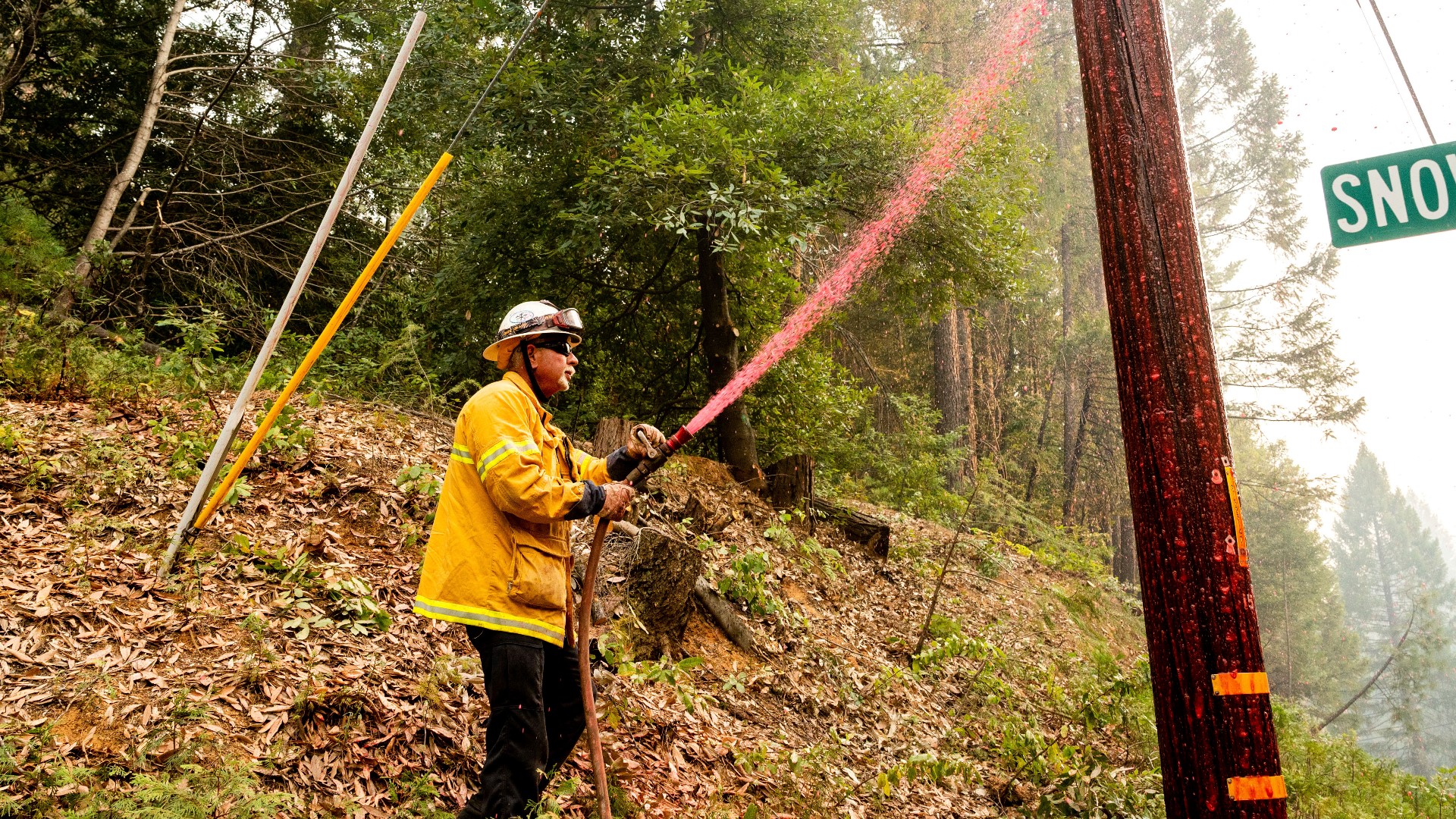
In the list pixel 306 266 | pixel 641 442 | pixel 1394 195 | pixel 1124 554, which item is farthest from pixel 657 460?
pixel 1124 554

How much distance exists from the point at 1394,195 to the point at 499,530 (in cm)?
418

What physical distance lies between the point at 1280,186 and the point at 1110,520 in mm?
12808

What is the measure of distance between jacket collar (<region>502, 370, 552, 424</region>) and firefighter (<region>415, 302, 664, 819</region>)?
29mm

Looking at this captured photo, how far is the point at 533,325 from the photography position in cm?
384

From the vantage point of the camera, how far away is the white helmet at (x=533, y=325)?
3.82m

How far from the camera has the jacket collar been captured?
12.4 feet

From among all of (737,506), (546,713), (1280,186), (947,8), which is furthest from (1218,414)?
(1280,186)

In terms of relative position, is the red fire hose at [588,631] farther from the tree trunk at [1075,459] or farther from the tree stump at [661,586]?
the tree trunk at [1075,459]

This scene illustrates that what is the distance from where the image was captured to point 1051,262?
27.4 metres

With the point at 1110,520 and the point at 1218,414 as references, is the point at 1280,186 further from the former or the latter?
the point at 1218,414

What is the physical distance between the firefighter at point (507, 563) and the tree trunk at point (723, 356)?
7.48 m

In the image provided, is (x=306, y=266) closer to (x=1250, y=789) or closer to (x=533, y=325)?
(x=533, y=325)

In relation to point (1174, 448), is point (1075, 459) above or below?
above

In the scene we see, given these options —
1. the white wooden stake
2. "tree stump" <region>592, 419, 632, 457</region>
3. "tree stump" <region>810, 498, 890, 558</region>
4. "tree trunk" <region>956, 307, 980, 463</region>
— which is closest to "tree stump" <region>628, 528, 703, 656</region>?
"tree stump" <region>592, 419, 632, 457</region>
